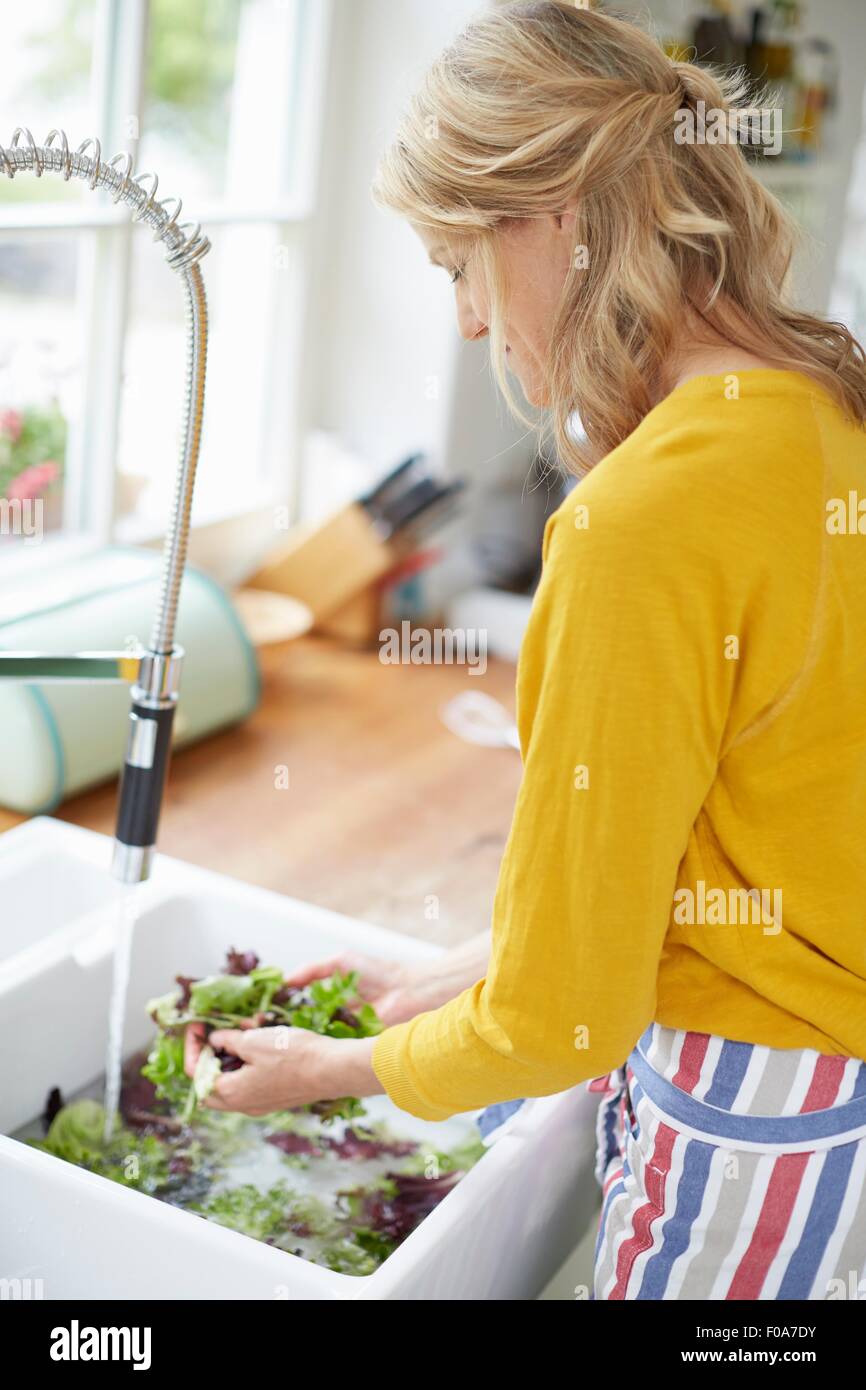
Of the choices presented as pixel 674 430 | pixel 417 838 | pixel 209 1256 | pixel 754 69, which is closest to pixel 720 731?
pixel 674 430

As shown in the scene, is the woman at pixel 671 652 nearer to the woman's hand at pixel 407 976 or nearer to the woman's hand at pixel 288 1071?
the woman's hand at pixel 288 1071

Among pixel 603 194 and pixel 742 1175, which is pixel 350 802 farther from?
pixel 603 194

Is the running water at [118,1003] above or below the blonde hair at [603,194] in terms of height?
below

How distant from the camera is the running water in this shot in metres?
1.25

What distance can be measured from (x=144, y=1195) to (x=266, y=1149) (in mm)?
289

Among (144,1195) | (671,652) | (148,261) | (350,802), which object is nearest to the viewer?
(671,652)

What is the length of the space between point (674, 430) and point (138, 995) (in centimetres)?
86

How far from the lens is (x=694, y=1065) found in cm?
95

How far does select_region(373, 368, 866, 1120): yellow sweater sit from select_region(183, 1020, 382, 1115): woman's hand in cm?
10

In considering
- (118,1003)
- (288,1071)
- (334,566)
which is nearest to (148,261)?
(334,566)

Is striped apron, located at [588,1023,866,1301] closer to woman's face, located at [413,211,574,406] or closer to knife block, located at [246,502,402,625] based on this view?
woman's face, located at [413,211,574,406]

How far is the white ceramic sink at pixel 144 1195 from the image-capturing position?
37.5 inches

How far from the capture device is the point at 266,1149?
4.18ft

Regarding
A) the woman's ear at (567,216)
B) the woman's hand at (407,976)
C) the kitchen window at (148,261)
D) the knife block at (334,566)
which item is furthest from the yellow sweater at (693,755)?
the knife block at (334,566)
